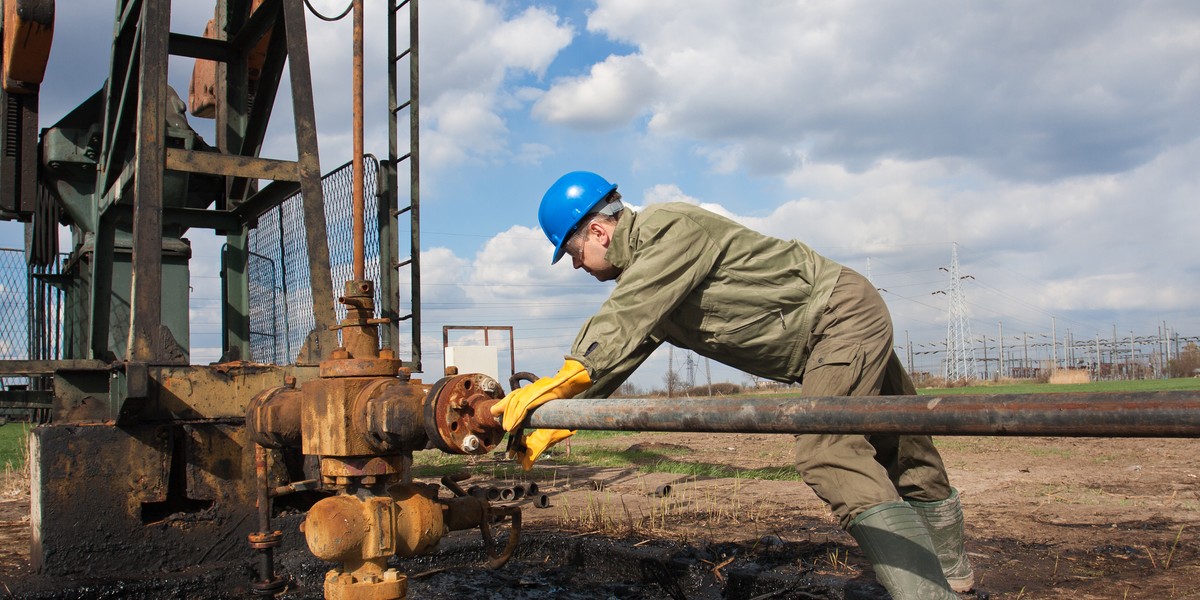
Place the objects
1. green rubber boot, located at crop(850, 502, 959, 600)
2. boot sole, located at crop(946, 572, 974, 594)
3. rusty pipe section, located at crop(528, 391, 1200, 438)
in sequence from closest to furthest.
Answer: rusty pipe section, located at crop(528, 391, 1200, 438) < green rubber boot, located at crop(850, 502, 959, 600) < boot sole, located at crop(946, 572, 974, 594)

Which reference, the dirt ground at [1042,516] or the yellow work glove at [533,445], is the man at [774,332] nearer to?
the yellow work glove at [533,445]

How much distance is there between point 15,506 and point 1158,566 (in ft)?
22.5

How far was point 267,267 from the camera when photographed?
5.96 metres

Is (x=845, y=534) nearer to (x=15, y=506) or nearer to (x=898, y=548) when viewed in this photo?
(x=898, y=548)

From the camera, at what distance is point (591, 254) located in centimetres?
304

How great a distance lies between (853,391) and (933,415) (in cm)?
141

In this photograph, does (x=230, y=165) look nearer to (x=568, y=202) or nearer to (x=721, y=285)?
(x=568, y=202)

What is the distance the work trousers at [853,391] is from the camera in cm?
263

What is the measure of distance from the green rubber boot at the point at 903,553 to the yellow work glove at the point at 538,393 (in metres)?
0.98

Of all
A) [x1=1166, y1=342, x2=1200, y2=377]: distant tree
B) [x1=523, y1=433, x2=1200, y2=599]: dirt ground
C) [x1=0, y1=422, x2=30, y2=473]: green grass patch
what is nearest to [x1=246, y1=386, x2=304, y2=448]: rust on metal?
[x1=523, y1=433, x2=1200, y2=599]: dirt ground

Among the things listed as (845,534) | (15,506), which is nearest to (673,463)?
(845,534)

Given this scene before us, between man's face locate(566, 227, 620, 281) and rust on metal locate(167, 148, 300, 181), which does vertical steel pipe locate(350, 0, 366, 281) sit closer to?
man's face locate(566, 227, 620, 281)

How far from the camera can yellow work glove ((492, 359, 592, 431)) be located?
2.05m

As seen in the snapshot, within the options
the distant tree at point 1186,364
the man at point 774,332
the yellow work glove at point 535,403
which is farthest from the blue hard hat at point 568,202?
the distant tree at point 1186,364
